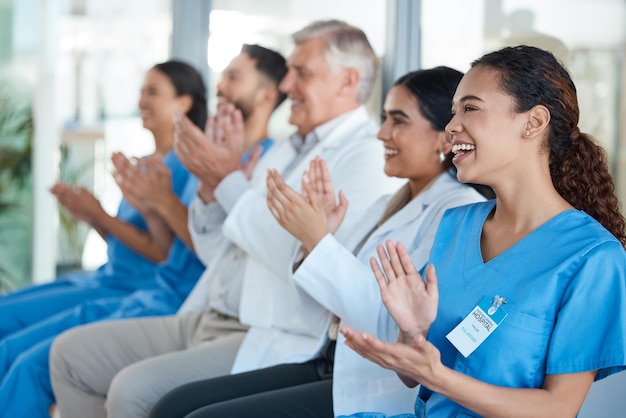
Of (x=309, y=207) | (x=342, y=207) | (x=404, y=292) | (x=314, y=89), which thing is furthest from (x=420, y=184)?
(x=404, y=292)

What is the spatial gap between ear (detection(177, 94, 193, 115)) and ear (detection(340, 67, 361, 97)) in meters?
1.01

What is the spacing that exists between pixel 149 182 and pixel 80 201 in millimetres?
569

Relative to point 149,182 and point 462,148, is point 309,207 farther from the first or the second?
point 149,182

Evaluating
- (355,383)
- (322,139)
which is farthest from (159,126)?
(355,383)

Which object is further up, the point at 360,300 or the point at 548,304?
the point at 548,304

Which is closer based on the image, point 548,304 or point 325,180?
point 548,304

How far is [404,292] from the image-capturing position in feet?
5.25

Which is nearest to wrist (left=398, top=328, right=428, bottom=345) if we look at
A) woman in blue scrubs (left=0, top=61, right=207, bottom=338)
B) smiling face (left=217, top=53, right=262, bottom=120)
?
woman in blue scrubs (left=0, top=61, right=207, bottom=338)

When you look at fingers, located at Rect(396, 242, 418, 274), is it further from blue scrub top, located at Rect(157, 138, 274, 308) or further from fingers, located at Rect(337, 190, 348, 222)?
blue scrub top, located at Rect(157, 138, 274, 308)

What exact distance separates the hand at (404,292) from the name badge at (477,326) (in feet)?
0.25

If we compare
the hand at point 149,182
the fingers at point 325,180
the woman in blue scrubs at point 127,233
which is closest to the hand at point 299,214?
the fingers at point 325,180

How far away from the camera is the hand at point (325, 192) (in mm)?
2199

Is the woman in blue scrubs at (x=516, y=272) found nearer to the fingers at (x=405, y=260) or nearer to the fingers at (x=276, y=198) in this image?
the fingers at (x=405, y=260)

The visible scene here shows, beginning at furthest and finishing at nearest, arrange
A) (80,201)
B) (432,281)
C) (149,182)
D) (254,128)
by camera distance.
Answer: (80,201)
(254,128)
(149,182)
(432,281)
